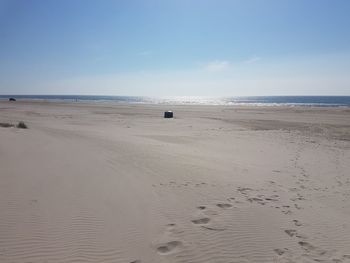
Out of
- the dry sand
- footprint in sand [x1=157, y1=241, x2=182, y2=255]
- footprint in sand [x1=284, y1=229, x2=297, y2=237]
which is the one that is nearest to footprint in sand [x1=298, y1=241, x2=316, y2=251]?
the dry sand

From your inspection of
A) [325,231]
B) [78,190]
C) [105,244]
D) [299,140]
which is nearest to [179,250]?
[105,244]

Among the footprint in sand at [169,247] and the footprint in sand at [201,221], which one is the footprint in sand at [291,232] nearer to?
the footprint in sand at [201,221]

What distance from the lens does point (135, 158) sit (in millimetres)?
10820

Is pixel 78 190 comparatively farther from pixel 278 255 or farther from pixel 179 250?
pixel 278 255

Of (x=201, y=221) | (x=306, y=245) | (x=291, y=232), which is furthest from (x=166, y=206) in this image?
(x=306, y=245)

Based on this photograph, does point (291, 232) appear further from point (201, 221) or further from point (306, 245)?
point (201, 221)

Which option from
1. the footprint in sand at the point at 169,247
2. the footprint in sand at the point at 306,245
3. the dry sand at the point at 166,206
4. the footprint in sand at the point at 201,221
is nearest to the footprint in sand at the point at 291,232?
the dry sand at the point at 166,206

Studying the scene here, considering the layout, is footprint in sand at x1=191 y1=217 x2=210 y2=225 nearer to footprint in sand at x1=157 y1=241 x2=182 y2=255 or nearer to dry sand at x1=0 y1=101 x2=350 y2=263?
dry sand at x1=0 y1=101 x2=350 y2=263

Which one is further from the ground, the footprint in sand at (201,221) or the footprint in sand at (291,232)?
the footprint in sand at (201,221)

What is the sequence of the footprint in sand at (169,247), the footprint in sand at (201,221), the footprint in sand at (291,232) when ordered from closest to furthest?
the footprint in sand at (169,247) → the footprint in sand at (291,232) → the footprint in sand at (201,221)

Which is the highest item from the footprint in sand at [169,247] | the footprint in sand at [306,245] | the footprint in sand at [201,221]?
the footprint in sand at [201,221]

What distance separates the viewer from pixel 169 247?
16.1ft

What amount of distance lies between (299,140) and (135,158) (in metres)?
10.3

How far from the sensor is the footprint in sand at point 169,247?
479cm
